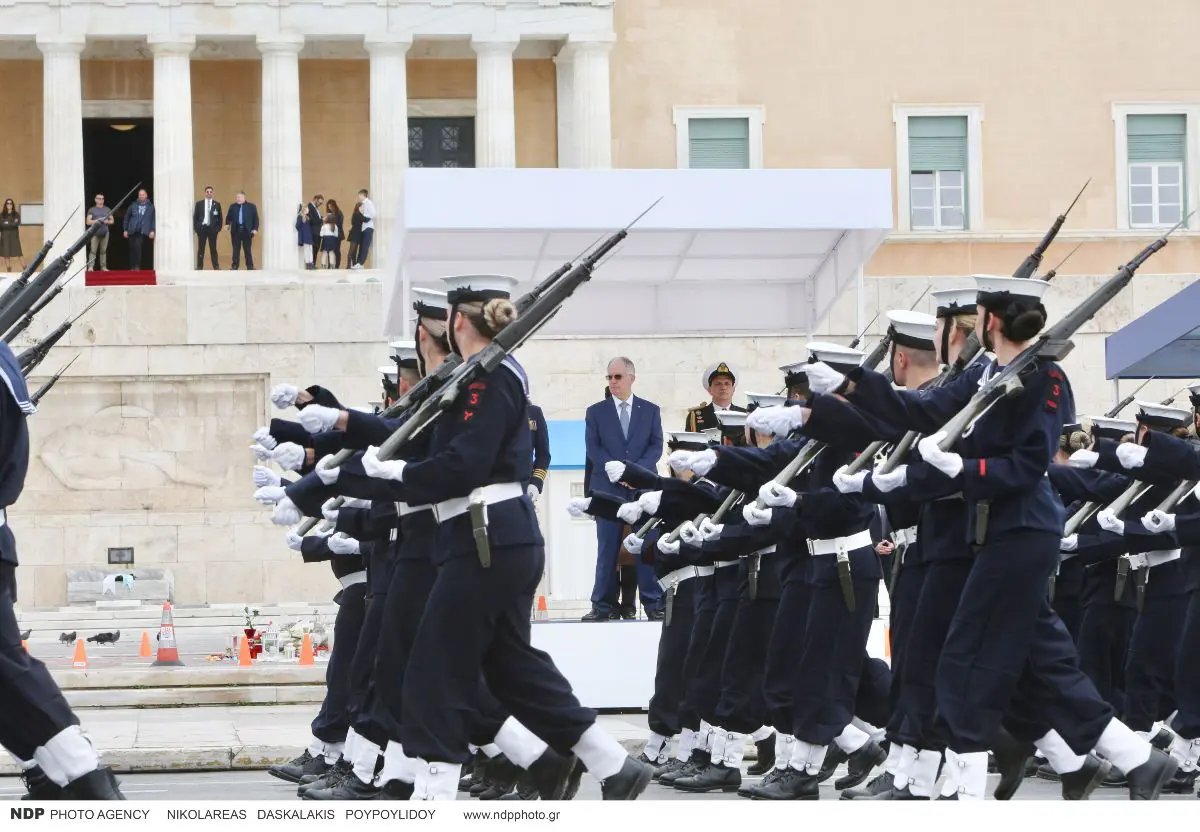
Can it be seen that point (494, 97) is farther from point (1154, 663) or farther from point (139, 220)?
point (1154, 663)

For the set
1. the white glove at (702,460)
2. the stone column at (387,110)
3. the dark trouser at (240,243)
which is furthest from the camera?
the stone column at (387,110)

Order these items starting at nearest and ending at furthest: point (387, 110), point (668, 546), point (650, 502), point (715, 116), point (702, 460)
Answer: point (702, 460) < point (650, 502) < point (668, 546) < point (387, 110) < point (715, 116)

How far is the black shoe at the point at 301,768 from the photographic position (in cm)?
1108

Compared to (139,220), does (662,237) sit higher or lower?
lower

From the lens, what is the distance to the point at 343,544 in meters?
10.9

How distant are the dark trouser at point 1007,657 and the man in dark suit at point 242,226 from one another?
2972cm

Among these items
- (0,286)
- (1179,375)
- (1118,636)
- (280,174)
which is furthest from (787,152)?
(1118,636)

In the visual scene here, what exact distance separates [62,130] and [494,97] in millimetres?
7191

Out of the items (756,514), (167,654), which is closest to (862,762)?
(756,514)

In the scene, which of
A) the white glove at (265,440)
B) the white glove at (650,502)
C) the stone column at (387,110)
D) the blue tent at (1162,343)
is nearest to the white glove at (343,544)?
the white glove at (650,502)

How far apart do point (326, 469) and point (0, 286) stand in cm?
2420

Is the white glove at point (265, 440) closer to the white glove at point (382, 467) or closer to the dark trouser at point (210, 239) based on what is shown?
the white glove at point (382, 467)
